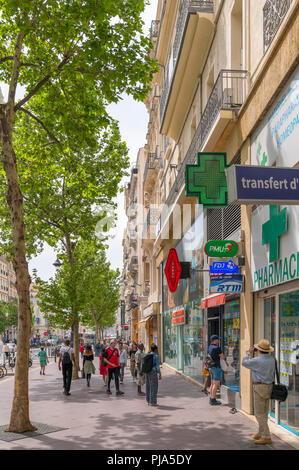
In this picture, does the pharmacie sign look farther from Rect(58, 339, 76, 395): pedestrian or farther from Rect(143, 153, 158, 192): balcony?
Rect(143, 153, 158, 192): balcony

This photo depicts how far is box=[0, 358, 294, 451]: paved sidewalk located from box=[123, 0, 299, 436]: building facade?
2.94 ft

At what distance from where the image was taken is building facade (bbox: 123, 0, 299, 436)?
891 centimetres

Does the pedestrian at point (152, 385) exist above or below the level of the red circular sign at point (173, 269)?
below

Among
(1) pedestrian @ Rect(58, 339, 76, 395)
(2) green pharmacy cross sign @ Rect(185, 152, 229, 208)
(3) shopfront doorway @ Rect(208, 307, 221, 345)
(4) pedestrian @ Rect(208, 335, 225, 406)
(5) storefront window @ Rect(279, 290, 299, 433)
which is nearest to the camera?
(5) storefront window @ Rect(279, 290, 299, 433)

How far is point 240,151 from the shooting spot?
1237cm

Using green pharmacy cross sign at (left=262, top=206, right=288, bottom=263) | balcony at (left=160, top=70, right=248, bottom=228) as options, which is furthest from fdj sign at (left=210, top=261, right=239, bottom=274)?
balcony at (left=160, top=70, right=248, bottom=228)

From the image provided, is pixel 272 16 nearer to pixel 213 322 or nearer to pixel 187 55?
pixel 187 55

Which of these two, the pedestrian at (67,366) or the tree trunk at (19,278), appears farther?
the pedestrian at (67,366)

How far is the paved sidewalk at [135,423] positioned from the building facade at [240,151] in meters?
0.89

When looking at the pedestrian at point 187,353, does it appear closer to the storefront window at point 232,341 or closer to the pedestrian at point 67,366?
the pedestrian at point 67,366

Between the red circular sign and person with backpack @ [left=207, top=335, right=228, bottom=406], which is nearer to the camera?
person with backpack @ [left=207, top=335, right=228, bottom=406]

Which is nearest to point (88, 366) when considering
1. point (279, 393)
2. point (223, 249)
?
point (223, 249)

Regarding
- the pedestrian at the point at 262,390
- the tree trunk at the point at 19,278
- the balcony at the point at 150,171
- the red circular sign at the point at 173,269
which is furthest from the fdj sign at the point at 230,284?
the balcony at the point at 150,171

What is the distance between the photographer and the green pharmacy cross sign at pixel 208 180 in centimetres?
959
